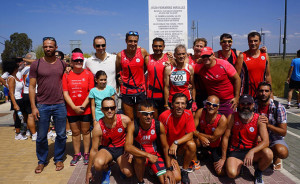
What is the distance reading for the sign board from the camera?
22.2 ft

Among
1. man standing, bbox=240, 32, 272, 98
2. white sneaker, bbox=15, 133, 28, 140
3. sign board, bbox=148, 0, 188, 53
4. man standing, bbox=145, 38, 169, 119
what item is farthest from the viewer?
sign board, bbox=148, 0, 188, 53

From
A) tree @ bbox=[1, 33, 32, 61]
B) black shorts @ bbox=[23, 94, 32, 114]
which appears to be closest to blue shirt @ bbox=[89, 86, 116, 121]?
black shorts @ bbox=[23, 94, 32, 114]

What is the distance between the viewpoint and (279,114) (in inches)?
139

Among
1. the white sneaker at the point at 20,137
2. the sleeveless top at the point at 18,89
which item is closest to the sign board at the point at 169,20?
the sleeveless top at the point at 18,89

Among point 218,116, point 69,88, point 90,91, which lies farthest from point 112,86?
point 218,116

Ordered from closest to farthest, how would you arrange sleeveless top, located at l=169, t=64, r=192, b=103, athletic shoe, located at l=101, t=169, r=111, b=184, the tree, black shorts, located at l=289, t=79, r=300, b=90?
1. athletic shoe, located at l=101, t=169, r=111, b=184
2. sleeveless top, located at l=169, t=64, r=192, b=103
3. black shorts, located at l=289, t=79, r=300, b=90
4. the tree

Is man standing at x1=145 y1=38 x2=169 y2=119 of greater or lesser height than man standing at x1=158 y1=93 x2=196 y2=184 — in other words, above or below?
above

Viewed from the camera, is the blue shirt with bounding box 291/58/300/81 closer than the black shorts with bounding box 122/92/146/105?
No

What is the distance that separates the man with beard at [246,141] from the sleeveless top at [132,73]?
1898 millimetres

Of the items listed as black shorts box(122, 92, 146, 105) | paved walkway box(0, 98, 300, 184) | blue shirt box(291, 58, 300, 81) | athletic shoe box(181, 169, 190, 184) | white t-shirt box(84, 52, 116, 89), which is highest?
white t-shirt box(84, 52, 116, 89)

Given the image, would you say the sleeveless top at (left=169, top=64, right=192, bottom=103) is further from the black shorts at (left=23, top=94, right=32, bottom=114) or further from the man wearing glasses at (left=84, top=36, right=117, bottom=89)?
the black shorts at (left=23, top=94, right=32, bottom=114)

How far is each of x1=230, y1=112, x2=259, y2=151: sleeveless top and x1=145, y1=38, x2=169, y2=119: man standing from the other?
151 cm

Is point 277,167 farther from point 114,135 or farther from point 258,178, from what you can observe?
point 114,135

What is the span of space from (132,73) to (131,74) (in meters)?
0.03
